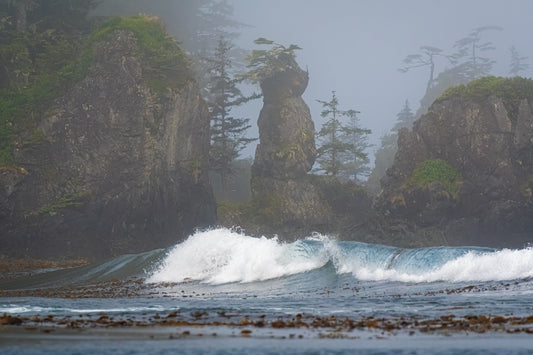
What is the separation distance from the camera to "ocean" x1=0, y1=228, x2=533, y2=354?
909 cm

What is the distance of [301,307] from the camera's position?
15.1m

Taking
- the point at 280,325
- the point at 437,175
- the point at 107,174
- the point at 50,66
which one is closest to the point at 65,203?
the point at 107,174

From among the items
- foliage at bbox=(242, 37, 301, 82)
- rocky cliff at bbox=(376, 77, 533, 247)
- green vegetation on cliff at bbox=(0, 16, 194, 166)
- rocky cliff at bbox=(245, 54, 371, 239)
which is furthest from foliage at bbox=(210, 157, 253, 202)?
rocky cliff at bbox=(376, 77, 533, 247)

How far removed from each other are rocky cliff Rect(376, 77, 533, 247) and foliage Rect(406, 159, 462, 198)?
71 millimetres

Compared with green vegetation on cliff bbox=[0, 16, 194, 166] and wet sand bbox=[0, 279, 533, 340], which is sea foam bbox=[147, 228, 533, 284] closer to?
wet sand bbox=[0, 279, 533, 340]

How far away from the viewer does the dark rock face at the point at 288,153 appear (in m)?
57.3

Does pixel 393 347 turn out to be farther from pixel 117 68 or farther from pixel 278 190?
pixel 278 190

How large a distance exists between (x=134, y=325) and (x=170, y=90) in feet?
126

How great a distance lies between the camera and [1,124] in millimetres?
43094

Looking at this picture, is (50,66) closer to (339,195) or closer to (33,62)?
(33,62)

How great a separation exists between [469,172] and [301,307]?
34.0 meters

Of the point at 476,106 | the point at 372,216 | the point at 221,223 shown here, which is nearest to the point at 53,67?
the point at 221,223

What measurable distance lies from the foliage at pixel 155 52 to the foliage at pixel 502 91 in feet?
68.2

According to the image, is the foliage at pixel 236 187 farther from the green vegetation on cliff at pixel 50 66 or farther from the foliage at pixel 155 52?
the green vegetation on cliff at pixel 50 66
